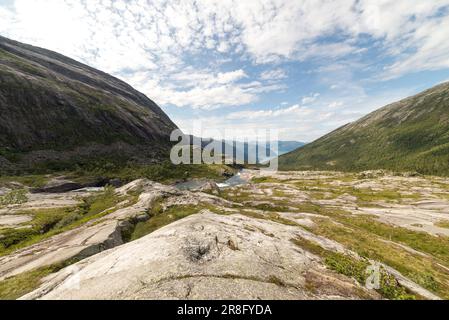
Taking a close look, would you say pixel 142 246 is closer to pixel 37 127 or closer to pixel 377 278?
pixel 377 278

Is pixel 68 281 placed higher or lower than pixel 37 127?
lower

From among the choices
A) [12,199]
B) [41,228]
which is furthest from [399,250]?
[12,199]

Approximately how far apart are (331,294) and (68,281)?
20129 mm

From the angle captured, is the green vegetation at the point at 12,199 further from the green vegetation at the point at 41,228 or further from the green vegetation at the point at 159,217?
the green vegetation at the point at 159,217

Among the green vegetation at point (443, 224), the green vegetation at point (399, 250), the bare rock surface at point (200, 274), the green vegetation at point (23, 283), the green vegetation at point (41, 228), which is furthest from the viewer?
the green vegetation at point (443, 224)

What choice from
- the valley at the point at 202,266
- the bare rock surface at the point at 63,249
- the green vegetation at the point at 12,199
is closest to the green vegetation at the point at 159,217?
the valley at the point at 202,266

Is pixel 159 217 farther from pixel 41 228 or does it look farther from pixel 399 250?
pixel 399 250

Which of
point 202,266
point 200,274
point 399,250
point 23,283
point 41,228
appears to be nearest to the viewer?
point 200,274

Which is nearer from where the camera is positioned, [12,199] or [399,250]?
[399,250]

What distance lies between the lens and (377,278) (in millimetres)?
19562

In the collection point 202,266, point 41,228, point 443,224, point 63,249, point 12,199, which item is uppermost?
point 202,266

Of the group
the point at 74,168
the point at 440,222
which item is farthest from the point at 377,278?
the point at 74,168

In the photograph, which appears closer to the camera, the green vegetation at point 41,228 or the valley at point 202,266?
the valley at point 202,266

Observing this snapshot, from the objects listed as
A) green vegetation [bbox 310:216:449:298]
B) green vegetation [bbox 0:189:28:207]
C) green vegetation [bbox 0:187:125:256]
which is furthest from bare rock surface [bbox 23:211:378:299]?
green vegetation [bbox 0:189:28:207]
